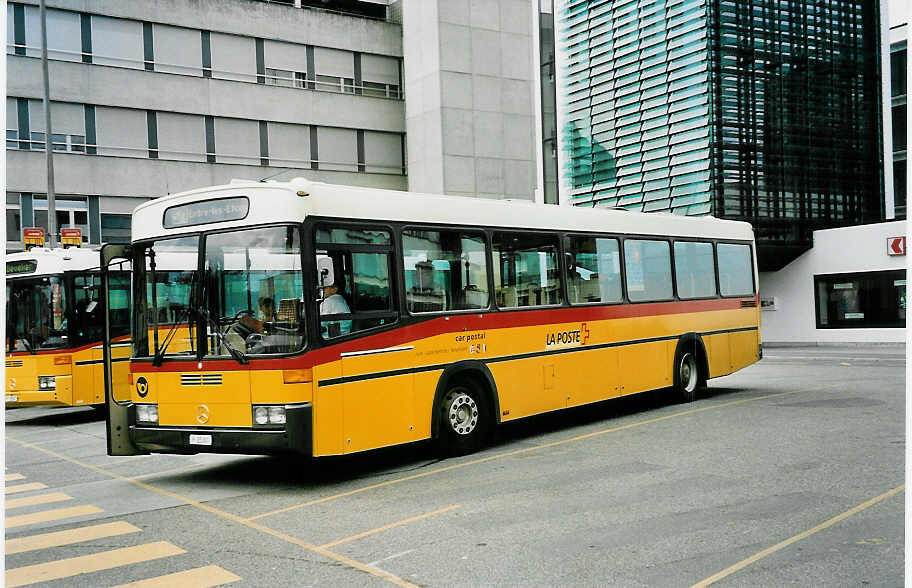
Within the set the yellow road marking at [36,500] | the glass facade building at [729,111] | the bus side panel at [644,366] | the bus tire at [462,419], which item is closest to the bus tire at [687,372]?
the bus side panel at [644,366]

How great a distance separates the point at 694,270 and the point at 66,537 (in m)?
11.0

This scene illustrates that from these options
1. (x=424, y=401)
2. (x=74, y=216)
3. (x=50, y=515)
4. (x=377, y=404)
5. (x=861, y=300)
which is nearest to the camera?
(x=50, y=515)

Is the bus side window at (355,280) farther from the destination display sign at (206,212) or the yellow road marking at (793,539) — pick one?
the yellow road marking at (793,539)

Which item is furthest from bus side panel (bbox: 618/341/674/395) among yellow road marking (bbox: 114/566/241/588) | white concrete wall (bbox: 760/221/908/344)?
white concrete wall (bbox: 760/221/908/344)

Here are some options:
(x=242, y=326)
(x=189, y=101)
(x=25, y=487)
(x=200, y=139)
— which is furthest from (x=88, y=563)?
(x=189, y=101)

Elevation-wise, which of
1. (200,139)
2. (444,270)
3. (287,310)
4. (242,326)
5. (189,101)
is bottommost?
(242,326)

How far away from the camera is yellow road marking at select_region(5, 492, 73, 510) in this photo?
9.17 meters

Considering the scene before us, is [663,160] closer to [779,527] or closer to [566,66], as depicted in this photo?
[566,66]

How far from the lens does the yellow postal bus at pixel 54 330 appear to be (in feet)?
53.2

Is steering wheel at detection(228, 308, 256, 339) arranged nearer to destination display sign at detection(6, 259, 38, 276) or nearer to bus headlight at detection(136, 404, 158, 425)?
bus headlight at detection(136, 404, 158, 425)

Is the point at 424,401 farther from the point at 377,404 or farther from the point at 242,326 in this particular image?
the point at 242,326

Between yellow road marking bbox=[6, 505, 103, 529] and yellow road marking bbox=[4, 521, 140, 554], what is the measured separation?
0.64 meters

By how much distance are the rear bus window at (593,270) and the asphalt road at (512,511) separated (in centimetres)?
183

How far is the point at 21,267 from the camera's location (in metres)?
16.5
